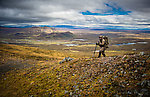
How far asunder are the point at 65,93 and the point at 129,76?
6.08 m

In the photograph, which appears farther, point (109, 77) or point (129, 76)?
point (109, 77)

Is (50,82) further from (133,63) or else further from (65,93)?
(133,63)

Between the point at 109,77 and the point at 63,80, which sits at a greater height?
the point at 109,77

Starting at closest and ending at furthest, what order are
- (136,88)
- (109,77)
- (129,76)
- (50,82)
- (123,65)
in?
(136,88)
(129,76)
(109,77)
(123,65)
(50,82)

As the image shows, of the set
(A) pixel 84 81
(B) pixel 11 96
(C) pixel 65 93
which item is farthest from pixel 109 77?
(B) pixel 11 96

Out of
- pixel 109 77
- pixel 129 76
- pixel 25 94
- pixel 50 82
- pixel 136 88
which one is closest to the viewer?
pixel 136 88

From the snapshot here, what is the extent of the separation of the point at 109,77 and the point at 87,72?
120 inches

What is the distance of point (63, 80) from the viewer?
41.5 feet

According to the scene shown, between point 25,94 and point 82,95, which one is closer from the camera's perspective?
point 82,95

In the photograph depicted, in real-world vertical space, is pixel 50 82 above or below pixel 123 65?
below

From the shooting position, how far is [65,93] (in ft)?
34.0

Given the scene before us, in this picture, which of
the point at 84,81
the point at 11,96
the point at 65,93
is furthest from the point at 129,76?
the point at 11,96

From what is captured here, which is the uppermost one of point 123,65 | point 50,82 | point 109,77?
point 123,65

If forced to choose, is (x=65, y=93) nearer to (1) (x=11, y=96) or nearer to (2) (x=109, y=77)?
(2) (x=109, y=77)
